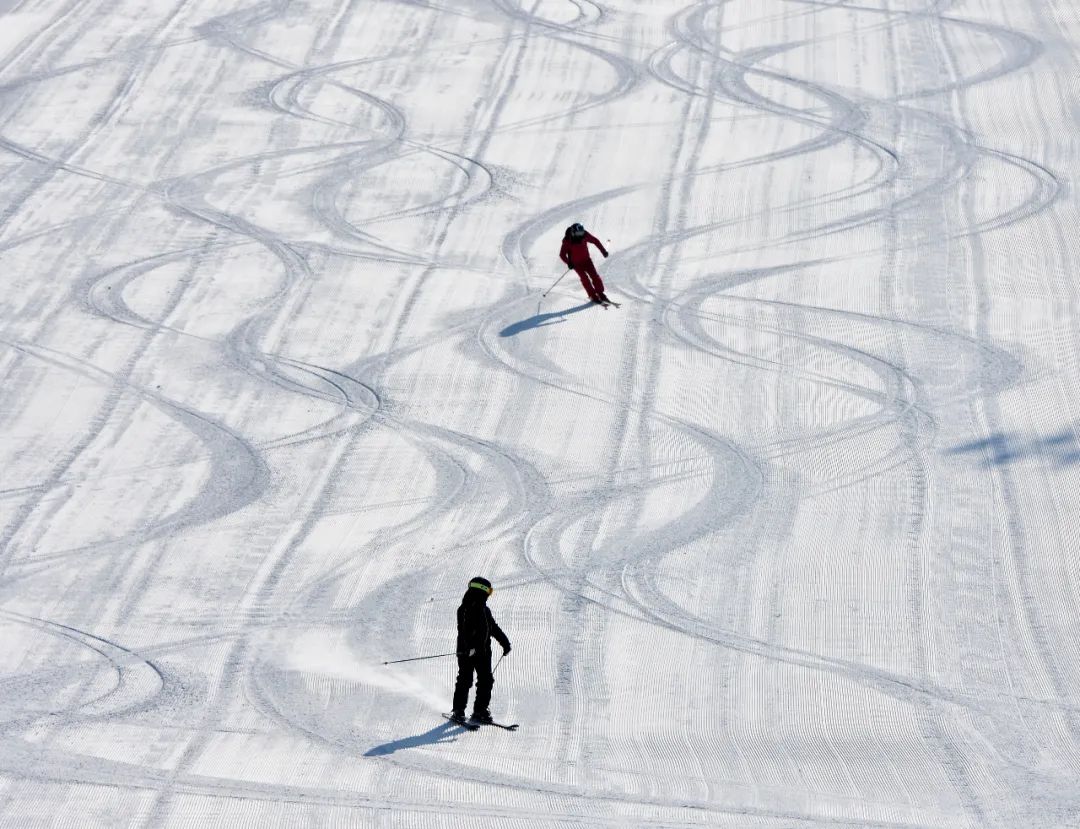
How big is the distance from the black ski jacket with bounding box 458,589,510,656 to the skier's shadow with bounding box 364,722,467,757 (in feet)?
1.62

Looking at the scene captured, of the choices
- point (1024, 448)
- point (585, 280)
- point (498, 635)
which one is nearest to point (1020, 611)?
point (1024, 448)

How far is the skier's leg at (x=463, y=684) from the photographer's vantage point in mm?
9922

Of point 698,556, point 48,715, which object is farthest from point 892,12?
point 48,715

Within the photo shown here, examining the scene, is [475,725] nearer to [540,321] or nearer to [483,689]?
[483,689]

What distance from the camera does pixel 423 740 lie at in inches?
387

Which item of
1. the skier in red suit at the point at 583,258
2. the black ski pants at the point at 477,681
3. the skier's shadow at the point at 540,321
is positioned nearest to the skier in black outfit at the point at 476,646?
the black ski pants at the point at 477,681

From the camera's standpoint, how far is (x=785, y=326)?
1633 cm

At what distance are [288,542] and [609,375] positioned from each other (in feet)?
13.3

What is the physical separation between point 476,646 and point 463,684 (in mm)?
275

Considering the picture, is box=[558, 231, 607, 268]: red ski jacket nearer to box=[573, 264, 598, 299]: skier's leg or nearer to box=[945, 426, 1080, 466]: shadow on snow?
box=[573, 264, 598, 299]: skier's leg

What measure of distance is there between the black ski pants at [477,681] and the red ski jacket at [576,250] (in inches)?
283

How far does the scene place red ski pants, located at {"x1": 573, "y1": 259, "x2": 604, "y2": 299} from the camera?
16.7 metres

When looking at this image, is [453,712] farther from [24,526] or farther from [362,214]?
[362,214]

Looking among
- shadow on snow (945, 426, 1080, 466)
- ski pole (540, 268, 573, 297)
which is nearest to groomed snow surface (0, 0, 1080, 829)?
shadow on snow (945, 426, 1080, 466)
